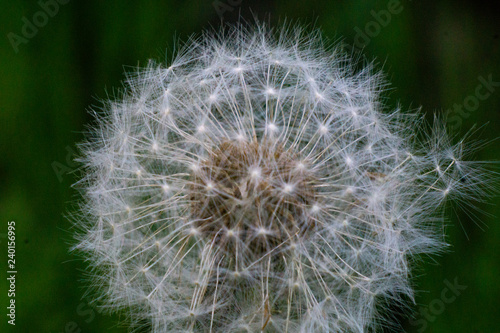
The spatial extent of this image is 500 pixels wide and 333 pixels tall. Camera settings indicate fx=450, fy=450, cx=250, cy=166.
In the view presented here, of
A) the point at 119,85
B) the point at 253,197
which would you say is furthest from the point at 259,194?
the point at 119,85

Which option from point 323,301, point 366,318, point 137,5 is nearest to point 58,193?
point 137,5

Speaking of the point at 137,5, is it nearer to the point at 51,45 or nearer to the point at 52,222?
the point at 51,45

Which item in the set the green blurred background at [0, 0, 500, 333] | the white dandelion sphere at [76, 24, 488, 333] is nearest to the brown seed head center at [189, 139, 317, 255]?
the white dandelion sphere at [76, 24, 488, 333]

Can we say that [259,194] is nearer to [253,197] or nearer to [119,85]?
[253,197]

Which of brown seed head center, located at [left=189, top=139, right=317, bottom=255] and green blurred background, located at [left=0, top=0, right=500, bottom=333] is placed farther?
green blurred background, located at [left=0, top=0, right=500, bottom=333]

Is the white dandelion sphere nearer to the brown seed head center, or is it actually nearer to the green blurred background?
the brown seed head center
